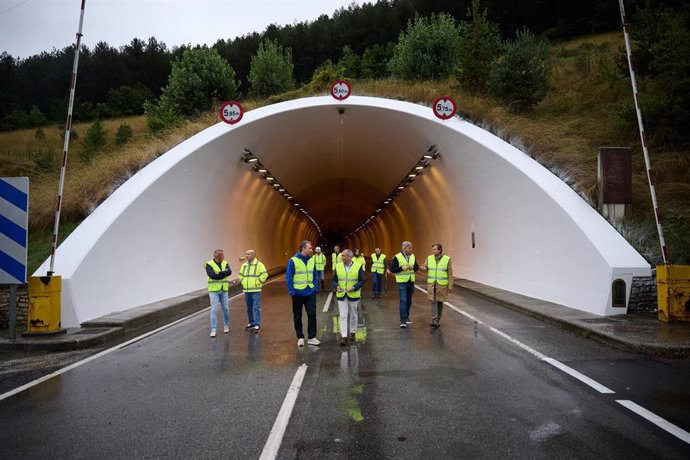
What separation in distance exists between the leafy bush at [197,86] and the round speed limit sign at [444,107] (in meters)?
17.0

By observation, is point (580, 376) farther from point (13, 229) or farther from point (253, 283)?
point (13, 229)

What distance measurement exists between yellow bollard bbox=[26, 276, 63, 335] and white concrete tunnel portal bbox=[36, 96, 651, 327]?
0.74 m

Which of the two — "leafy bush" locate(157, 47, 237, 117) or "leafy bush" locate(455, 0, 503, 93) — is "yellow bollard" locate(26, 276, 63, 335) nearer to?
"leafy bush" locate(455, 0, 503, 93)

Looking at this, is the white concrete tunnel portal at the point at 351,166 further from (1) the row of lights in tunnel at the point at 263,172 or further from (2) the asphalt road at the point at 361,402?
(2) the asphalt road at the point at 361,402

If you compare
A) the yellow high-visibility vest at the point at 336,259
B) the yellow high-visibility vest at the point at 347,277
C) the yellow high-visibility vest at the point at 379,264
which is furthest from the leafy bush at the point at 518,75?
the yellow high-visibility vest at the point at 347,277

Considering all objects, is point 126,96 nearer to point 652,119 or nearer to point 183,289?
point 183,289

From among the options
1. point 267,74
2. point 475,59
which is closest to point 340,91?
point 475,59

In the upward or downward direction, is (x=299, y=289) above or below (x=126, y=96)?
below

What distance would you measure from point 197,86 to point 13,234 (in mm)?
21728

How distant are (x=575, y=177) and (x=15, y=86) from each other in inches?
3117

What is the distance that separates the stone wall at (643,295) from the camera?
10523 mm

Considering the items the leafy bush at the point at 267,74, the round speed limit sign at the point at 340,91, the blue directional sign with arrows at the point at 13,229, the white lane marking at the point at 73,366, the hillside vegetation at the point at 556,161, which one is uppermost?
the leafy bush at the point at 267,74

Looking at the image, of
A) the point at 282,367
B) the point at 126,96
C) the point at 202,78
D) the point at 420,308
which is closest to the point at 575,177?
the point at 420,308

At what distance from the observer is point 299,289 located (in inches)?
344
